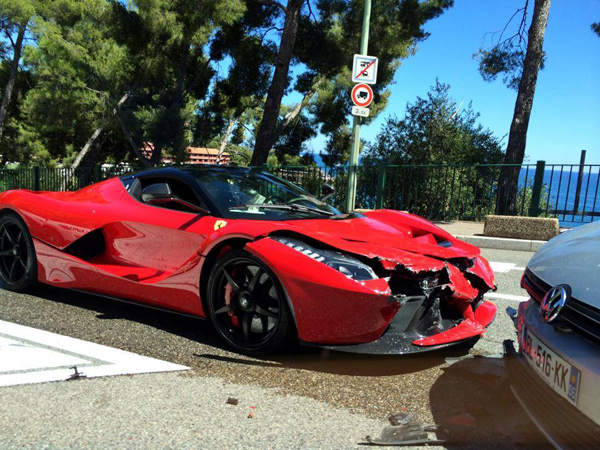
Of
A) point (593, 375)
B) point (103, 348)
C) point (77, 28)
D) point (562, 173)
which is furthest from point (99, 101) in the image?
point (593, 375)

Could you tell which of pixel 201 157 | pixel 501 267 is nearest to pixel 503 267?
pixel 501 267

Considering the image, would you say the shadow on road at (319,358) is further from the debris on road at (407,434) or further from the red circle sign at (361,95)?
the red circle sign at (361,95)

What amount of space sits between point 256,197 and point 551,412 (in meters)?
2.41

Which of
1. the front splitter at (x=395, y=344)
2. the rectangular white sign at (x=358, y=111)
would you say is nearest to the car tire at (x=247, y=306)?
the front splitter at (x=395, y=344)

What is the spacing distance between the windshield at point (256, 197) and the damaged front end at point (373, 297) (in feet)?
1.91

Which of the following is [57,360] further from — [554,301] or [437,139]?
[437,139]

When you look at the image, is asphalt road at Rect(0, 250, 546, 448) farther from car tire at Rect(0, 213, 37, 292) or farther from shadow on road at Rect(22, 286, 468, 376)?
car tire at Rect(0, 213, 37, 292)

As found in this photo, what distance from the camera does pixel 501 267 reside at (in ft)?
22.3

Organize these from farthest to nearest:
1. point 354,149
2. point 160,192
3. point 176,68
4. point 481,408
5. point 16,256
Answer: point 176,68 < point 354,149 < point 16,256 < point 160,192 < point 481,408

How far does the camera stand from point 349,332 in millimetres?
2699

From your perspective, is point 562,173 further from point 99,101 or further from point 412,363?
point 99,101

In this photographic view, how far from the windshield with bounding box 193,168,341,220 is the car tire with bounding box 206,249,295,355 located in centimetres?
43

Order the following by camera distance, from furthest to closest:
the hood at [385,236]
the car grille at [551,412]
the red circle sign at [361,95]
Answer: the red circle sign at [361,95]
the hood at [385,236]
the car grille at [551,412]

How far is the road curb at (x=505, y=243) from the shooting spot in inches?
345
